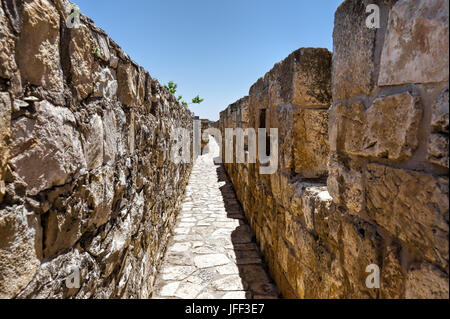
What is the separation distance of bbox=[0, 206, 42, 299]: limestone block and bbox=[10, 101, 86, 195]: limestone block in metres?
0.08

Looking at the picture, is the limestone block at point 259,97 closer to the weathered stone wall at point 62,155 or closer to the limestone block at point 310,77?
the limestone block at point 310,77

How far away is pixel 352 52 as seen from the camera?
3.41 ft

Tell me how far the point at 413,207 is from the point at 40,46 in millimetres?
1182

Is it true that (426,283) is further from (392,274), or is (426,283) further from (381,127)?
(381,127)

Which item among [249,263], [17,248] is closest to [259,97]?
[249,263]

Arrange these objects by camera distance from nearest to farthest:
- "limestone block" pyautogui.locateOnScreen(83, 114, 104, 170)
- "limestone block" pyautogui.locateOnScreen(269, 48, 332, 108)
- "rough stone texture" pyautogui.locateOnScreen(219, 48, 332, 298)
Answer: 1. "limestone block" pyautogui.locateOnScreen(83, 114, 104, 170)
2. "rough stone texture" pyautogui.locateOnScreen(219, 48, 332, 298)
3. "limestone block" pyautogui.locateOnScreen(269, 48, 332, 108)

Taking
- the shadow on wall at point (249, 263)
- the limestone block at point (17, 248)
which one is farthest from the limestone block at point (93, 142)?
the shadow on wall at point (249, 263)

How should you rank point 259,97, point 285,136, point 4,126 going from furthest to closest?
1. point 259,97
2. point 285,136
3. point 4,126

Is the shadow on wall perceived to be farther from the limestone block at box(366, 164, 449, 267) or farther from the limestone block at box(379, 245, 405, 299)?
the limestone block at box(366, 164, 449, 267)

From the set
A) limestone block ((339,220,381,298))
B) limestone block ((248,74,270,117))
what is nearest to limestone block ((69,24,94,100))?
limestone block ((339,220,381,298))

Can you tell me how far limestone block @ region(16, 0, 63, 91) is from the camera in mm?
702

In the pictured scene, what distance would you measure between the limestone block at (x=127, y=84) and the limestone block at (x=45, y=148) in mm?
581
